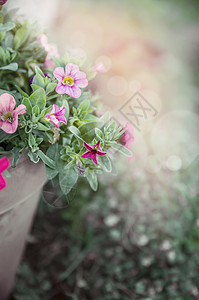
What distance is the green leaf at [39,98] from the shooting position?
66cm

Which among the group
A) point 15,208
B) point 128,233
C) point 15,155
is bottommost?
point 128,233

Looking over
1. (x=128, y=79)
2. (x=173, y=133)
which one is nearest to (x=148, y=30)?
(x=128, y=79)

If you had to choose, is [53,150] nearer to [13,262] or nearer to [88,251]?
[13,262]

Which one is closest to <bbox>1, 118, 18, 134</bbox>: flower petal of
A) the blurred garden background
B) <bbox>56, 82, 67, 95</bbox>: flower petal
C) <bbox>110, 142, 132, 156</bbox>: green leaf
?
<bbox>56, 82, 67, 95</bbox>: flower petal

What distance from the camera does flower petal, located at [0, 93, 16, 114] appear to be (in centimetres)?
60

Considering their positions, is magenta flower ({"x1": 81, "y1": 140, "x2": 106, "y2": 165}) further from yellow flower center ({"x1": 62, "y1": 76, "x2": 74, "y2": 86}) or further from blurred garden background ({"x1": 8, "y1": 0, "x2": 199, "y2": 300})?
blurred garden background ({"x1": 8, "y1": 0, "x2": 199, "y2": 300})

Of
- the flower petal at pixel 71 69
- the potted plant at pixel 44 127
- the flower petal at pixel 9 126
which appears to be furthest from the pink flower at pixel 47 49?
the flower petal at pixel 9 126

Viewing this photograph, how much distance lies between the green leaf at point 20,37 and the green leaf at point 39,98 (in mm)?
211

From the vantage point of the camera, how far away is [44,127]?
25.8 inches

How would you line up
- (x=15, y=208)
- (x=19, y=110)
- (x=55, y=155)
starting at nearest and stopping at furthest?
(x=19, y=110) < (x=55, y=155) < (x=15, y=208)

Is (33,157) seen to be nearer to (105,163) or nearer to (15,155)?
(15,155)

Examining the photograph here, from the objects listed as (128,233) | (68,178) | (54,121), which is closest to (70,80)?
(54,121)

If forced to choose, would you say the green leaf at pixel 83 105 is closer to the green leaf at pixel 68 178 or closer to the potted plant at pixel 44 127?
the potted plant at pixel 44 127

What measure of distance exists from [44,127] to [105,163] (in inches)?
6.2
